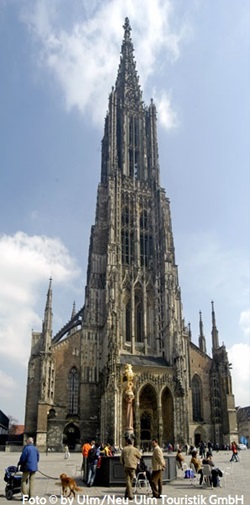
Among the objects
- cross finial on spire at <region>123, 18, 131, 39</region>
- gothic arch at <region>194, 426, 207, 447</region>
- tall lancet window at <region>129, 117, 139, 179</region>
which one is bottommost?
gothic arch at <region>194, 426, 207, 447</region>

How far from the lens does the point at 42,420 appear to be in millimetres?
38719

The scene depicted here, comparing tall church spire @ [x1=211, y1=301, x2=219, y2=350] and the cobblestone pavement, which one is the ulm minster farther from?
the cobblestone pavement

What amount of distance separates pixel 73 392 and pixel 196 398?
1378cm

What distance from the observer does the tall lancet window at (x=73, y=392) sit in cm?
4191

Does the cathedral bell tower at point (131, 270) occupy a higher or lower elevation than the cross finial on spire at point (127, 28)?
lower

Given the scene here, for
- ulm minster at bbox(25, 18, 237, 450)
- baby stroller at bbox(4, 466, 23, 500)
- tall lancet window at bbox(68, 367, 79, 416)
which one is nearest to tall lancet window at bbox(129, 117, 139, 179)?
ulm minster at bbox(25, 18, 237, 450)

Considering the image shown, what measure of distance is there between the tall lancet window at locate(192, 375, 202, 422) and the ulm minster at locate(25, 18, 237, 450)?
0.35 feet

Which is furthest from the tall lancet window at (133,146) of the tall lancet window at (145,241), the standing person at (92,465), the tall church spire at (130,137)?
the standing person at (92,465)

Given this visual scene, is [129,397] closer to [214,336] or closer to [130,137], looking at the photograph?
[214,336]

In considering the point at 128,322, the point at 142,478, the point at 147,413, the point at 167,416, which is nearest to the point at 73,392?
the point at 147,413

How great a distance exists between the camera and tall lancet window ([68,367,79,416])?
41906 mm

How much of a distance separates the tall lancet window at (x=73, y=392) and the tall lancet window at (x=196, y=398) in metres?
13.0

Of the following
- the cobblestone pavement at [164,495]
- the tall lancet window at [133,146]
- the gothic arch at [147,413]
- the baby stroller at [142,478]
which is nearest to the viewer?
the cobblestone pavement at [164,495]

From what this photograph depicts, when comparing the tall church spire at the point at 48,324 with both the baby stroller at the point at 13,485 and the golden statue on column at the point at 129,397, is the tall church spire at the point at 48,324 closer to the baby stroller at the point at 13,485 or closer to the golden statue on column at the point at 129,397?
the golden statue on column at the point at 129,397
